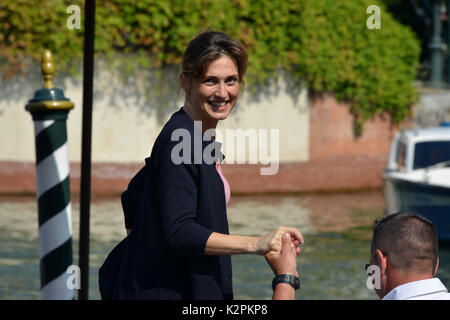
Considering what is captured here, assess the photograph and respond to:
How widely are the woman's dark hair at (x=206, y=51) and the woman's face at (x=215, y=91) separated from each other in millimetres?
16

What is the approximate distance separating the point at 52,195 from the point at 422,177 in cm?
699

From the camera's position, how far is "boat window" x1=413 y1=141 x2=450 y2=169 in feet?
37.1

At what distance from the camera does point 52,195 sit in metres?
4.91

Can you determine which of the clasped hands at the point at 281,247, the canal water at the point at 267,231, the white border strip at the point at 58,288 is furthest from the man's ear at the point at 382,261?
the canal water at the point at 267,231

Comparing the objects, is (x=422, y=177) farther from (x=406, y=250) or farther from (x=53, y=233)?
(x=406, y=250)

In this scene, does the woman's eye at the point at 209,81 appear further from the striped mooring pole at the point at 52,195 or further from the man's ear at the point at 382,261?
the striped mooring pole at the point at 52,195

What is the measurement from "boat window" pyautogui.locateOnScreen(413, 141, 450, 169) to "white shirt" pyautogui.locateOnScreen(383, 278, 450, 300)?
920 cm

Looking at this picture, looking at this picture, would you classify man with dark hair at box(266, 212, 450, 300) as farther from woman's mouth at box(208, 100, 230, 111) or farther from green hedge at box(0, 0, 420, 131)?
green hedge at box(0, 0, 420, 131)

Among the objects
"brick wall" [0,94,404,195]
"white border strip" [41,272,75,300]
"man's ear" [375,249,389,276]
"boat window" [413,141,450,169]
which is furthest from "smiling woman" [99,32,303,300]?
"brick wall" [0,94,404,195]

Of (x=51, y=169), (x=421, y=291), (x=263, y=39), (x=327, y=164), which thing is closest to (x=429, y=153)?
(x=327, y=164)

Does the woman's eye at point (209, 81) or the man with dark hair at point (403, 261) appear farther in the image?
the woman's eye at point (209, 81)

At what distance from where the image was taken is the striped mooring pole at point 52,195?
15.9 ft

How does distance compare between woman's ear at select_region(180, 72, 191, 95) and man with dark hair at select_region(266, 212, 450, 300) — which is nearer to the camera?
man with dark hair at select_region(266, 212, 450, 300)
